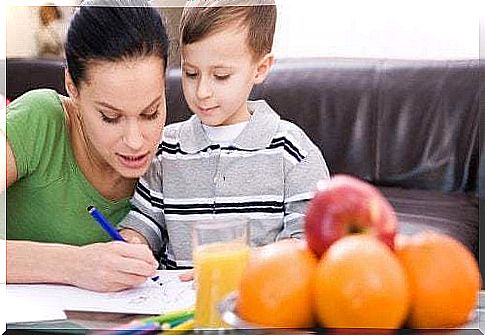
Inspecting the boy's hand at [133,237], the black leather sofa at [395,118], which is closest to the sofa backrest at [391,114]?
the black leather sofa at [395,118]

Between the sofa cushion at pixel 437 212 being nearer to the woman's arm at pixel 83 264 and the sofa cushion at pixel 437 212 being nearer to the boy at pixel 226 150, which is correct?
the boy at pixel 226 150

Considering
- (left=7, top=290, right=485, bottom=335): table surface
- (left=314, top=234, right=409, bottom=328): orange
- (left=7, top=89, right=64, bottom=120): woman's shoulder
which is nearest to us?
(left=314, top=234, right=409, bottom=328): orange

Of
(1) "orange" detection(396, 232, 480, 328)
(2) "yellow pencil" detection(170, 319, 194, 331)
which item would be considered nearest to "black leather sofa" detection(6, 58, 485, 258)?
(1) "orange" detection(396, 232, 480, 328)

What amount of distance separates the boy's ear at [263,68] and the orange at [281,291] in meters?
0.19

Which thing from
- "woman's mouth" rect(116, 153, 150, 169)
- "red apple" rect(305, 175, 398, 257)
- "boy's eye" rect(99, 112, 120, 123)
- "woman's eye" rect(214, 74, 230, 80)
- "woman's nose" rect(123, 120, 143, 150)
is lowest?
"red apple" rect(305, 175, 398, 257)

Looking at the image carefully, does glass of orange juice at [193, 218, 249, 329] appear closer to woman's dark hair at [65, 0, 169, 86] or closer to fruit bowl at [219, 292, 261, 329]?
fruit bowl at [219, 292, 261, 329]

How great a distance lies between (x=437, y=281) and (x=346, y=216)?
0.10m

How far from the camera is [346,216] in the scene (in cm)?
101

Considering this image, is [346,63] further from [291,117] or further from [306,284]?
[306,284]

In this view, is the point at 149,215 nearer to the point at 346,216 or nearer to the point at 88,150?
the point at 88,150

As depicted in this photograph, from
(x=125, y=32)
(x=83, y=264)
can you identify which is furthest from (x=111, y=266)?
(x=125, y=32)

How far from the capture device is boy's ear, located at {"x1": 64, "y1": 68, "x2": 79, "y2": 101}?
3.74ft

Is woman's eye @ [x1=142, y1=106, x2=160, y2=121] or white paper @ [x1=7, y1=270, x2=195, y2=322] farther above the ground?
woman's eye @ [x1=142, y1=106, x2=160, y2=121]

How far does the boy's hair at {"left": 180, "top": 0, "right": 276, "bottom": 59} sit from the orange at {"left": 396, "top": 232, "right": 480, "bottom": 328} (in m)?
0.25
